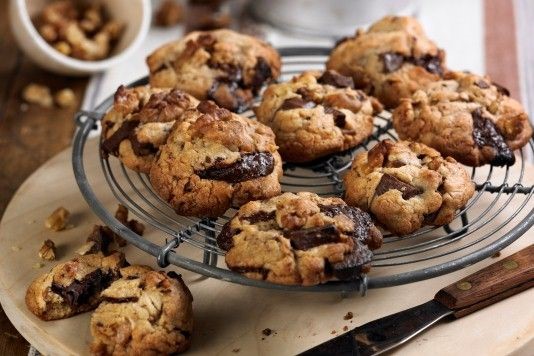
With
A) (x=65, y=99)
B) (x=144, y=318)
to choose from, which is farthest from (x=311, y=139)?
(x=65, y=99)

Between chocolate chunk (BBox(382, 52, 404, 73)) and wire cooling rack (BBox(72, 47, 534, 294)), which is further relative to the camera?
chocolate chunk (BBox(382, 52, 404, 73))

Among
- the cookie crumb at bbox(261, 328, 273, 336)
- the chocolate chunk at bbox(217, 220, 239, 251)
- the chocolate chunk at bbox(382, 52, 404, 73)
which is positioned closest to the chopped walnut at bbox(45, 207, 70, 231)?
the chocolate chunk at bbox(217, 220, 239, 251)

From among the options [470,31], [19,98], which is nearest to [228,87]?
[19,98]

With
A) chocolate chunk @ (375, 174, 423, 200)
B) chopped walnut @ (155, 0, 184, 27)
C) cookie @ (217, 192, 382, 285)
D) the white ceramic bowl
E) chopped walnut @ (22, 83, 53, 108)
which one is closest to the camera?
cookie @ (217, 192, 382, 285)

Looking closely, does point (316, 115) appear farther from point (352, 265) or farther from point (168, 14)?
point (168, 14)

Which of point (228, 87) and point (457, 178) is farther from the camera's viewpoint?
point (228, 87)

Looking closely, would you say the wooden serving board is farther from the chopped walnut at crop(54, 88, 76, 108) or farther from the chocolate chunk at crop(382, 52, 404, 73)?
the chopped walnut at crop(54, 88, 76, 108)

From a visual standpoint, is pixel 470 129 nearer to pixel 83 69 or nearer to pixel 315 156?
pixel 315 156
